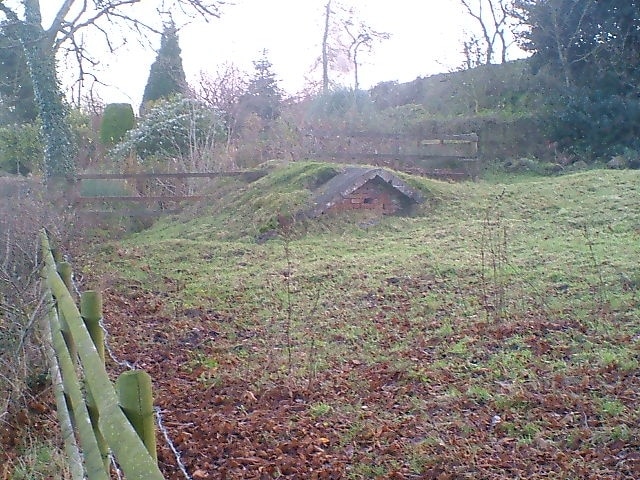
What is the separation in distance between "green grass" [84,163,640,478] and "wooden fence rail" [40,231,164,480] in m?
1.76

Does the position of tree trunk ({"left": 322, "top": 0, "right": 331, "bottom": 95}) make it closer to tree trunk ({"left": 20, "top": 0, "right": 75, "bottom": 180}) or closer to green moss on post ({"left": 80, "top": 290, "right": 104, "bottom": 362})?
tree trunk ({"left": 20, "top": 0, "right": 75, "bottom": 180})

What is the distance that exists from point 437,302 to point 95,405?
17.0 ft

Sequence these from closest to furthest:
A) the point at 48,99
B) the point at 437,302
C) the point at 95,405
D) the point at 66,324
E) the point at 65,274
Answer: the point at 95,405 < the point at 66,324 < the point at 65,274 < the point at 437,302 < the point at 48,99

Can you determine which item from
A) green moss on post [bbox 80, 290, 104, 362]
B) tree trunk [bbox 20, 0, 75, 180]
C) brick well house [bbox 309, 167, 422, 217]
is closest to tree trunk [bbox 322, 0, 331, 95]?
tree trunk [bbox 20, 0, 75, 180]

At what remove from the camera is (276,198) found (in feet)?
43.1

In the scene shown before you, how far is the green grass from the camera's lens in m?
4.89

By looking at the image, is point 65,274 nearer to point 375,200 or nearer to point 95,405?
point 95,405

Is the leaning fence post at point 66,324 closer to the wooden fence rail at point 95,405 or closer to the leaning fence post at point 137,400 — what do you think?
the wooden fence rail at point 95,405

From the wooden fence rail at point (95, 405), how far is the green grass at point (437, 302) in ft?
5.77

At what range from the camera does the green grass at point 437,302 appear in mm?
4895

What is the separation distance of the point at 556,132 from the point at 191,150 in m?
11.7

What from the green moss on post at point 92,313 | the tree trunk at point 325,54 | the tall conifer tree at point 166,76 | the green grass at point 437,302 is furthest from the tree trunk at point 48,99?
the tree trunk at point 325,54

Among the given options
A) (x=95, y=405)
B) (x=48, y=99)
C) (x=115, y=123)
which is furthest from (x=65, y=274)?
(x=115, y=123)

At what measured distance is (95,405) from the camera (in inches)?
110
